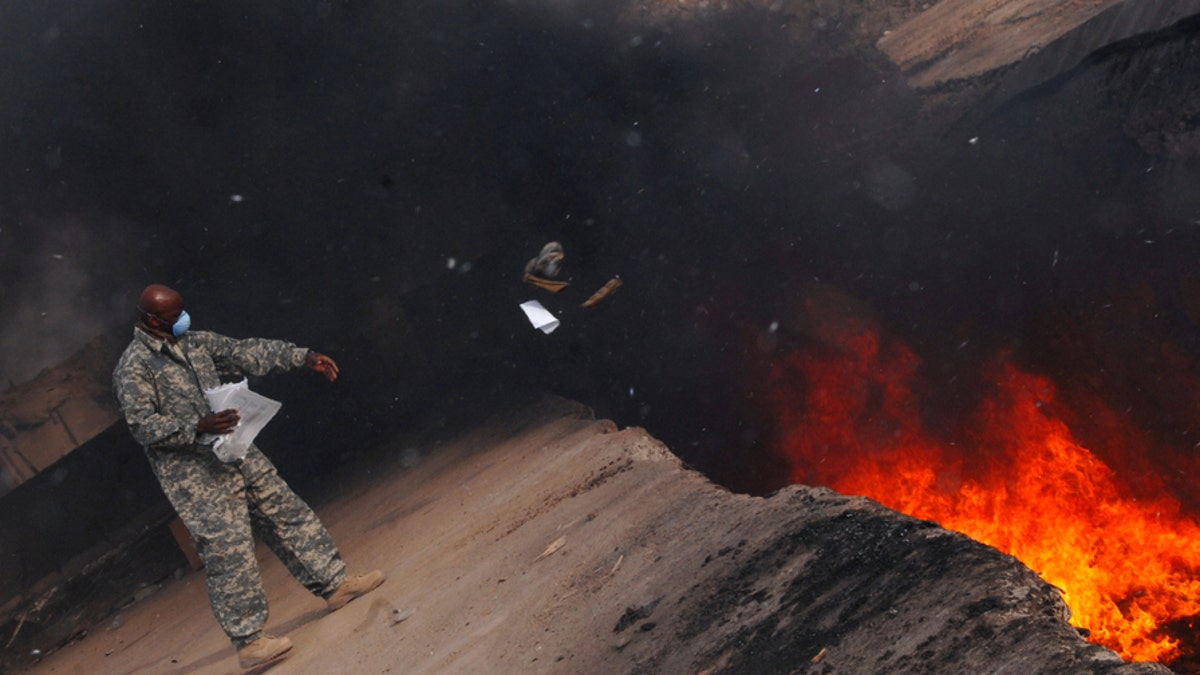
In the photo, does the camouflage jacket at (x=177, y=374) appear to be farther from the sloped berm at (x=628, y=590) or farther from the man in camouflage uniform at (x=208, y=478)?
the sloped berm at (x=628, y=590)

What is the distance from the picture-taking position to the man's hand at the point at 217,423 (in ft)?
11.3

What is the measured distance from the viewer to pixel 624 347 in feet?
26.6

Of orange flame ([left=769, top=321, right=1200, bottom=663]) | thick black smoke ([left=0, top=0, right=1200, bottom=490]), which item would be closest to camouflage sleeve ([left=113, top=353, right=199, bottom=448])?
thick black smoke ([left=0, top=0, right=1200, bottom=490])

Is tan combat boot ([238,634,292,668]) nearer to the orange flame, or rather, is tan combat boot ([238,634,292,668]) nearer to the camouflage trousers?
the camouflage trousers

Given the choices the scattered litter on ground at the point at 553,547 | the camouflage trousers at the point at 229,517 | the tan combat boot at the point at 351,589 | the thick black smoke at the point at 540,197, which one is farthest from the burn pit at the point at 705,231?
the tan combat boot at the point at 351,589

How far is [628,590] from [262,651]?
68.1 inches

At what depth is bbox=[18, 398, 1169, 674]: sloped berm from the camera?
77.5 inches

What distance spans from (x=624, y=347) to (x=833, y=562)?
227 inches

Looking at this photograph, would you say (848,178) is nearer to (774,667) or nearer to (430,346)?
(430,346)

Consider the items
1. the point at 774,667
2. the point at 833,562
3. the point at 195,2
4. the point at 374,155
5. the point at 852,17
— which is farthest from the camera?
the point at 852,17

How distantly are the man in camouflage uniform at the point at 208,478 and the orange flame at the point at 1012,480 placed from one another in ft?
10.2

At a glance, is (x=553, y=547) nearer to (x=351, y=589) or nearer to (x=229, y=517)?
(x=351, y=589)

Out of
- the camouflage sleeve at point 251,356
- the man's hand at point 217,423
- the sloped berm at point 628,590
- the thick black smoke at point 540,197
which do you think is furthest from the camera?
the thick black smoke at point 540,197

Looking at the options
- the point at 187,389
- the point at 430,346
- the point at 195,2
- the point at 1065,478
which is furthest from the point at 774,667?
the point at 430,346
